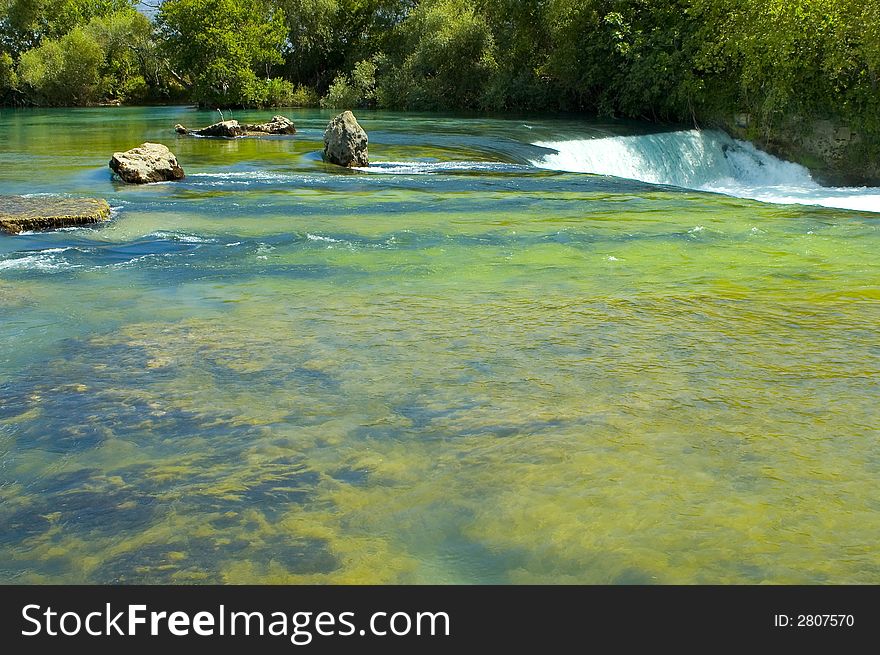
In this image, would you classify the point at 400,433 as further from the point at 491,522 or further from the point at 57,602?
the point at 57,602

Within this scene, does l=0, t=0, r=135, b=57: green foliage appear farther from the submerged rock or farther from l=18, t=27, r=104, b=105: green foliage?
the submerged rock

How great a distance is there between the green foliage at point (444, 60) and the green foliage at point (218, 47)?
8776 millimetres

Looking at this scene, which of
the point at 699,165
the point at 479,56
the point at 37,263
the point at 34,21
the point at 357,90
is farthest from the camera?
the point at 34,21

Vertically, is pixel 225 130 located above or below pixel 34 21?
below

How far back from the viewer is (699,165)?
26.1 metres

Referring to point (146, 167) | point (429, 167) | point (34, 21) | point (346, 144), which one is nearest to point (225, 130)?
point (346, 144)

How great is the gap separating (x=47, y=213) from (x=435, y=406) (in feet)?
28.4

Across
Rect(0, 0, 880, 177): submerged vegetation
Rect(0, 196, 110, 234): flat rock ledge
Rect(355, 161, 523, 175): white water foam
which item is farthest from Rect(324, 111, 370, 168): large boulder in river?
Rect(0, 0, 880, 177): submerged vegetation

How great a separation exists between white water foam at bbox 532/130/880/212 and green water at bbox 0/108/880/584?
37.2 ft

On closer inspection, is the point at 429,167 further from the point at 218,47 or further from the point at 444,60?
the point at 218,47

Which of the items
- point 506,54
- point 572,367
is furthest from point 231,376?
point 506,54

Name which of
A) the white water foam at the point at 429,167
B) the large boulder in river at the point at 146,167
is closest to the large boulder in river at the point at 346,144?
the white water foam at the point at 429,167

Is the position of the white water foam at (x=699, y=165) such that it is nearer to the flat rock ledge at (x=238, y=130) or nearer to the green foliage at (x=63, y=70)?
the flat rock ledge at (x=238, y=130)

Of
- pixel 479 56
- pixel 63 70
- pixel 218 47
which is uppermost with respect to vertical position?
pixel 218 47
